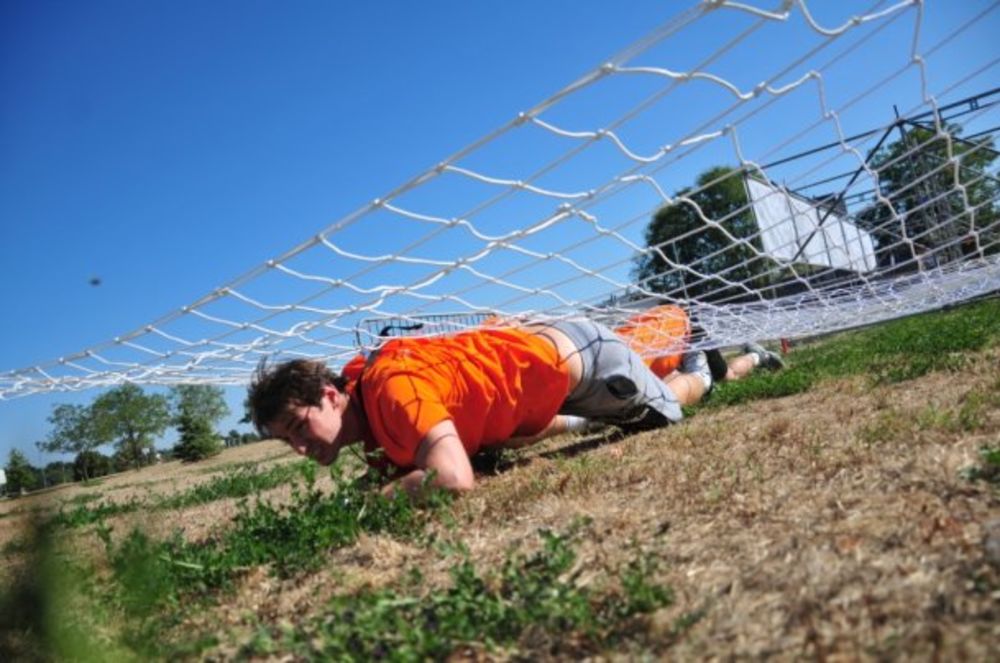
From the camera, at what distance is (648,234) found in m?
32.4

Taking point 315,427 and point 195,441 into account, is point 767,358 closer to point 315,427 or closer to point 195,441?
point 315,427

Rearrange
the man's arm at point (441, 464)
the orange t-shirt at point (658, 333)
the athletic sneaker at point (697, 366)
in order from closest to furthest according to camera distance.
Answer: the man's arm at point (441, 464)
the orange t-shirt at point (658, 333)
the athletic sneaker at point (697, 366)

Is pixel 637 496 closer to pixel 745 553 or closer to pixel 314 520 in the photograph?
pixel 745 553

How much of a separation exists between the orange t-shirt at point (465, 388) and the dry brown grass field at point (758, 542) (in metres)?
0.29

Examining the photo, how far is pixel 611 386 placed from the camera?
361 cm

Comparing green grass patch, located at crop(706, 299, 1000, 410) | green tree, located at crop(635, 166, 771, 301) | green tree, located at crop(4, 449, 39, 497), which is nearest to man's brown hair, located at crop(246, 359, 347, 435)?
green tree, located at crop(4, 449, 39, 497)

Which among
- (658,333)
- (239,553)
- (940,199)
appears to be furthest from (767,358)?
(239,553)

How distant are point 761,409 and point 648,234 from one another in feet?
97.0

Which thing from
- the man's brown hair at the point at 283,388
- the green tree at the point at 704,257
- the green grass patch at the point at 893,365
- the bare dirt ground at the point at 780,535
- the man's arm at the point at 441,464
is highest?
the green tree at the point at 704,257

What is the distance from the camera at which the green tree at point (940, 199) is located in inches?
115

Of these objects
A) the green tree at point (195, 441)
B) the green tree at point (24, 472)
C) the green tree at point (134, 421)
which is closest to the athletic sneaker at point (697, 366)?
the green tree at point (24, 472)

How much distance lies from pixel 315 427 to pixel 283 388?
8.3 inches

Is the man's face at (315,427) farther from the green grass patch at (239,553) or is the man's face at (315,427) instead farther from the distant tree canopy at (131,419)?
the distant tree canopy at (131,419)

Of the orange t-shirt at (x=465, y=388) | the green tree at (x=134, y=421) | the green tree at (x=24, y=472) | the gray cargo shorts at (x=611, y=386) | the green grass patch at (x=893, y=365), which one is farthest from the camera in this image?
the green tree at (x=134, y=421)
